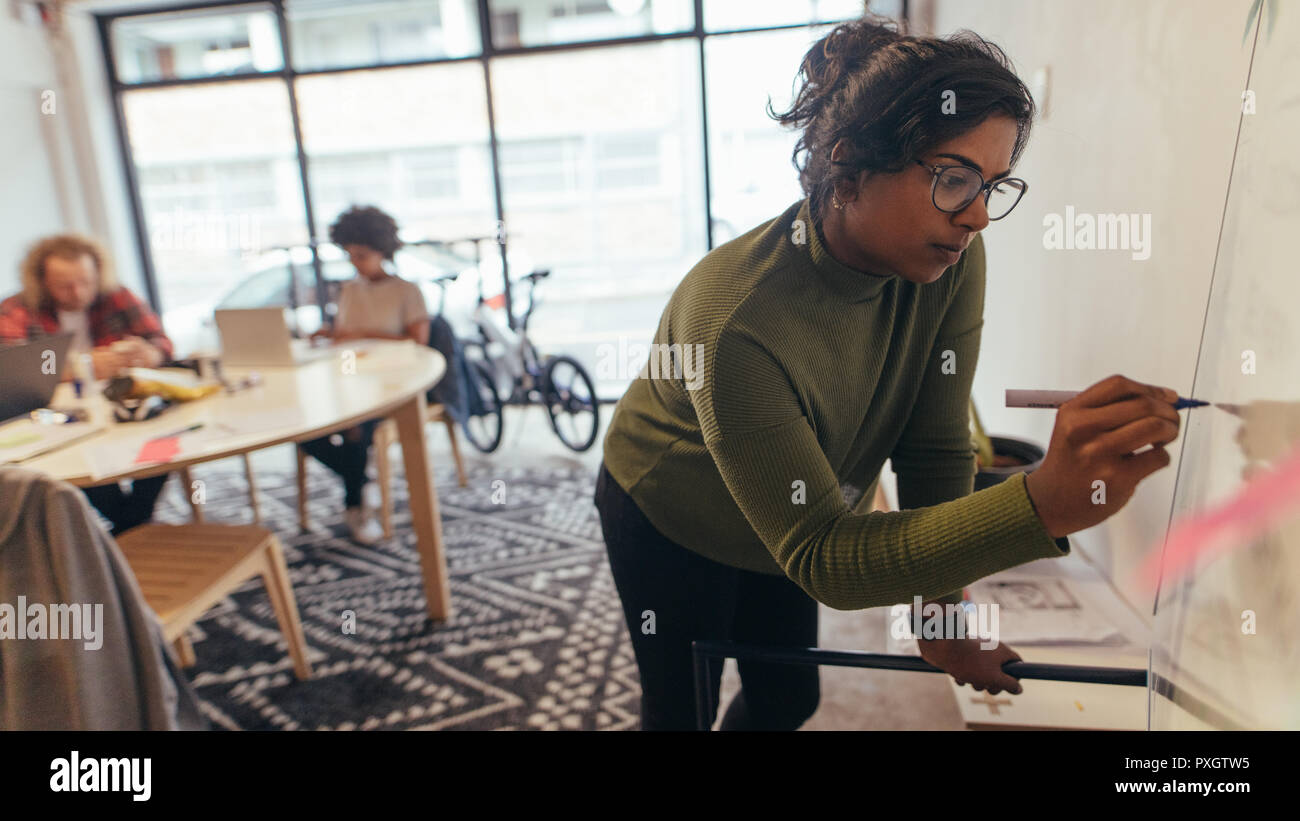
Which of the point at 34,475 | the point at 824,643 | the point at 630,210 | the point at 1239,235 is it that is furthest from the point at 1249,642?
the point at 630,210

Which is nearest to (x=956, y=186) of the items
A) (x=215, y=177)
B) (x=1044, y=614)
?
(x=1044, y=614)

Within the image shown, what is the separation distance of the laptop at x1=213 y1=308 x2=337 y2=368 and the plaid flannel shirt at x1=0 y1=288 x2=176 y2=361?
0.21 metres

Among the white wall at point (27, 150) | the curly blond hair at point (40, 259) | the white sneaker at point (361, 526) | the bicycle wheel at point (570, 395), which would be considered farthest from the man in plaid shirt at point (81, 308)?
the white wall at point (27, 150)

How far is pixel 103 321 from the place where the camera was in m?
2.66

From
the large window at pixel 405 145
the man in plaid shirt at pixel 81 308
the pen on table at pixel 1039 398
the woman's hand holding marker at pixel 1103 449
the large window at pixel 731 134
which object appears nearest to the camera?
the woman's hand holding marker at pixel 1103 449

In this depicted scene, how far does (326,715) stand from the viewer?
1.97 meters

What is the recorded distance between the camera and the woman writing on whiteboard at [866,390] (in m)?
0.65

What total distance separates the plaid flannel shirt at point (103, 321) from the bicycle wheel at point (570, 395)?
167 centimetres

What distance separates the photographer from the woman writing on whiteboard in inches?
25.4

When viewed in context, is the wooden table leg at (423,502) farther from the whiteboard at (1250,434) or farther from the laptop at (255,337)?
the whiteboard at (1250,434)

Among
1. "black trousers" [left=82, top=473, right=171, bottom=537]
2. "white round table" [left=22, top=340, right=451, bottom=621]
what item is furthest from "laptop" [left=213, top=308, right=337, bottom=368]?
"black trousers" [left=82, top=473, right=171, bottom=537]

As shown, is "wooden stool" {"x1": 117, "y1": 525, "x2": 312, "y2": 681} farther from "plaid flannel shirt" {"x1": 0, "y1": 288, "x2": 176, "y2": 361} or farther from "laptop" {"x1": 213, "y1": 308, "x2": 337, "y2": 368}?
"plaid flannel shirt" {"x1": 0, "y1": 288, "x2": 176, "y2": 361}
